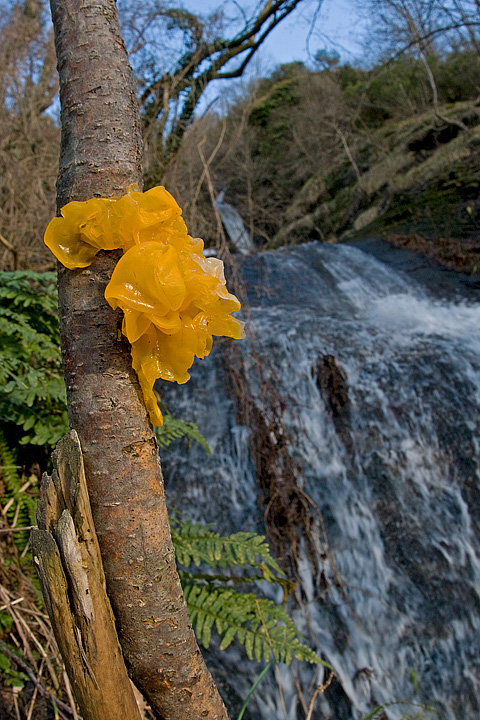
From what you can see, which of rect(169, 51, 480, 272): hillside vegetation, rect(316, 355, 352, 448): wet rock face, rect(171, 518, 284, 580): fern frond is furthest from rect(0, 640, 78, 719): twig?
rect(169, 51, 480, 272): hillside vegetation

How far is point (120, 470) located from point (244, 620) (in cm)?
123

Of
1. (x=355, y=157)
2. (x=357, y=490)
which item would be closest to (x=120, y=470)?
(x=357, y=490)

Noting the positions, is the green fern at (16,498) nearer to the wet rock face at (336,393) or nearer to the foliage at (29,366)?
the foliage at (29,366)

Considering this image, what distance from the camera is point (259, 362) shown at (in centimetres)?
380

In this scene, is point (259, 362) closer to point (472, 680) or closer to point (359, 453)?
point (359, 453)

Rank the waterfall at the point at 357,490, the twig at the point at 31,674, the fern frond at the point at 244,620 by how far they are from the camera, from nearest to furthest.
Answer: the twig at the point at 31,674, the fern frond at the point at 244,620, the waterfall at the point at 357,490

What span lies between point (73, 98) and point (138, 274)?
16.9 inches

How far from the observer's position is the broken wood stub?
2.45ft

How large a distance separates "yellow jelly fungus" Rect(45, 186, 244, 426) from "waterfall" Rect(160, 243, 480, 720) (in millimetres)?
2296

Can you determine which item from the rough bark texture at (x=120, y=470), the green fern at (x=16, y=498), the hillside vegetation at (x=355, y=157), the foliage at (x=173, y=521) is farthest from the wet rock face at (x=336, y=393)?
the rough bark texture at (x=120, y=470)

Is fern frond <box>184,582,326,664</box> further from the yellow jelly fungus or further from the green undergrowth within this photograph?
the yellow jelly fungus

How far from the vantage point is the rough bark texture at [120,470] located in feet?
2.62

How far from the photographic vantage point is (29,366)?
1986mm

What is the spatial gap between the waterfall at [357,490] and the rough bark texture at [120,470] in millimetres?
1931
